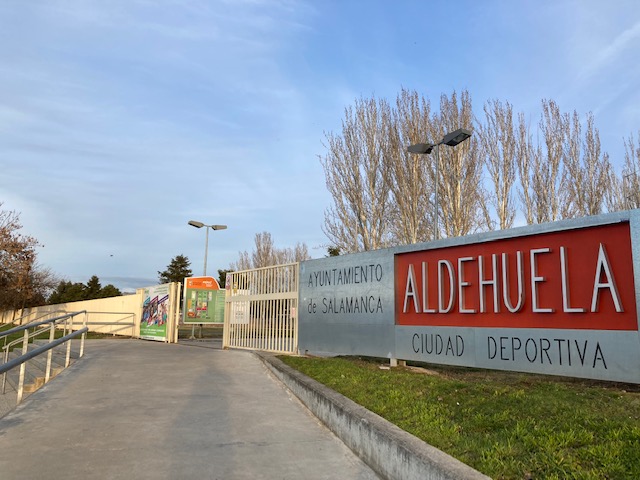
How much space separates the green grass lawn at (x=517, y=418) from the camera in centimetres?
337

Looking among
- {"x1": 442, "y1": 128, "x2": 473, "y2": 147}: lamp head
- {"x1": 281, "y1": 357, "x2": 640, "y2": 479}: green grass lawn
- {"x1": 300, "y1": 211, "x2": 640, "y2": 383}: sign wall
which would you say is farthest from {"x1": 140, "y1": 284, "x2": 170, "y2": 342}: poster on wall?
{"x1": 281, "y1": 357, "x2": 640, "y2": 479}: green grass lawn

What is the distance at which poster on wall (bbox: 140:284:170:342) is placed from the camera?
18.9 m

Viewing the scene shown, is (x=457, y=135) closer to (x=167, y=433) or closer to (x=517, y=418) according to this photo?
(x=517, y=418)

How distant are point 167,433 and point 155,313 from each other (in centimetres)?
1538

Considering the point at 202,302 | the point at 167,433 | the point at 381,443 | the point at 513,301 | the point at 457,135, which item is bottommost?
the point at 167,433

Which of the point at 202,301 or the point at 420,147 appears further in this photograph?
the point at 202,301

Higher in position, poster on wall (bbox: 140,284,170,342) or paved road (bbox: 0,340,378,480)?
poster on wall (bbox: 140,284,170,342)

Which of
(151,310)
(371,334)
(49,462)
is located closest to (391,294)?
(371,334)

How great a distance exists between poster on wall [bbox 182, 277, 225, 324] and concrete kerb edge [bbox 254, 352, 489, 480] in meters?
13.0

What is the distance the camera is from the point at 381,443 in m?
4.25

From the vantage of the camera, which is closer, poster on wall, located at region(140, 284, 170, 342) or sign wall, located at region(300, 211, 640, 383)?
sign wall, located at region(300, 211, 640, 383)

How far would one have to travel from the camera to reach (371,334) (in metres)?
9.03

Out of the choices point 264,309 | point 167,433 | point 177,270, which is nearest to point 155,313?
point 264,309

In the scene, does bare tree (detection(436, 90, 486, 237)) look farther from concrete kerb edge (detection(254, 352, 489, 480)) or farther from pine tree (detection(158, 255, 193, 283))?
pine tree (detection(158, 255, 193, 283))
